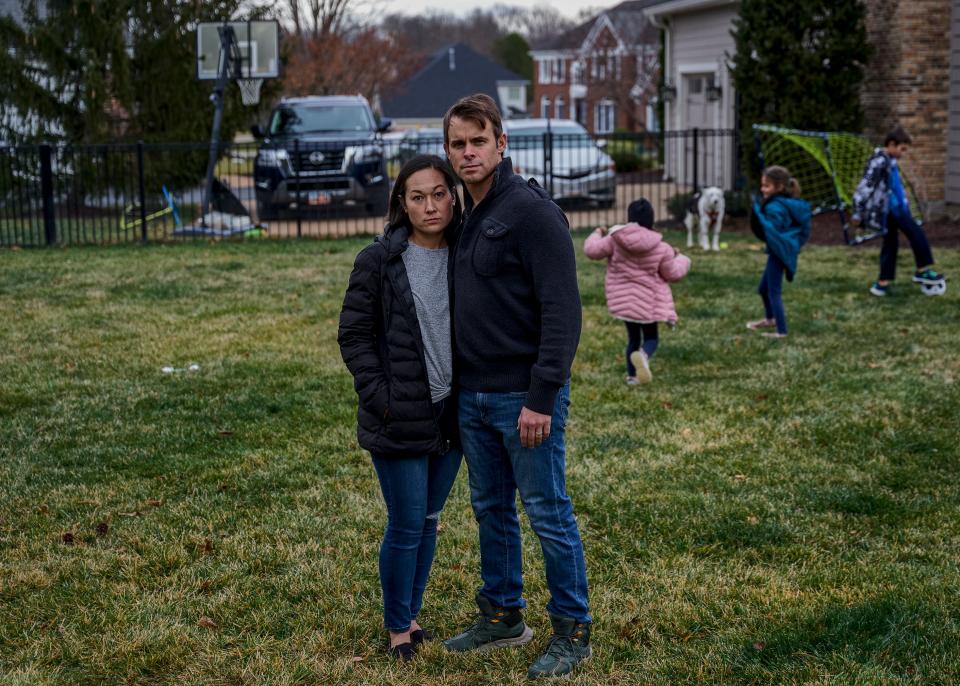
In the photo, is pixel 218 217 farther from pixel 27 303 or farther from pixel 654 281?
pixel 654 281

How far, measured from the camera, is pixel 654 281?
24.3ft

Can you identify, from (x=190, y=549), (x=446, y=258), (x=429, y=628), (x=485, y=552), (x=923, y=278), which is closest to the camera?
(x=446, y=258)

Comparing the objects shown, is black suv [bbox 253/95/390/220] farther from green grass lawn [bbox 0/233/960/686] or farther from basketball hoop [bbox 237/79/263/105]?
green grass lawn [bbox 0/233/960/686]

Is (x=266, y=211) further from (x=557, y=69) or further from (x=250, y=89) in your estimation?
(x=557, y=69)

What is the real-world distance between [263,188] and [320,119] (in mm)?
1931

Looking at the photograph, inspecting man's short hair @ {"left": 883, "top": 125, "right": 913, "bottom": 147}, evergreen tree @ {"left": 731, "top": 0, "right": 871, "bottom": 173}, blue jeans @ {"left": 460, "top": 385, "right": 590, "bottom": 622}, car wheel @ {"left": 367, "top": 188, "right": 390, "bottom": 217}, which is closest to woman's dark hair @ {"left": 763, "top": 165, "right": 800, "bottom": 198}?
man's short hair @ {"left": 883, "top": 125, "right": 913, "bottom": 147}

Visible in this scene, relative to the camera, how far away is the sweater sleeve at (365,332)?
A: 355 cm

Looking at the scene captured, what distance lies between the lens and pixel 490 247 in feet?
11.1

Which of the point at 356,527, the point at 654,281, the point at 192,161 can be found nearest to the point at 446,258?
the point at 356,527

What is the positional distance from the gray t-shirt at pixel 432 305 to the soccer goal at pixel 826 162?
1125 cm

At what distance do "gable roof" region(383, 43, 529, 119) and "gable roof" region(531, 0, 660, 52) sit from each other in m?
6.09

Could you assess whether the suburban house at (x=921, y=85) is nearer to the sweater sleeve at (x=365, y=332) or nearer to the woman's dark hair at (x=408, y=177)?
the woman's dark hair at (x=408, y=177)

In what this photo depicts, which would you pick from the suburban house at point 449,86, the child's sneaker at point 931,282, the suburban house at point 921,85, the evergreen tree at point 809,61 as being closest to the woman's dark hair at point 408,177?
the child's sneaker at point 931,282

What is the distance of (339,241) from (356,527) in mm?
11441
